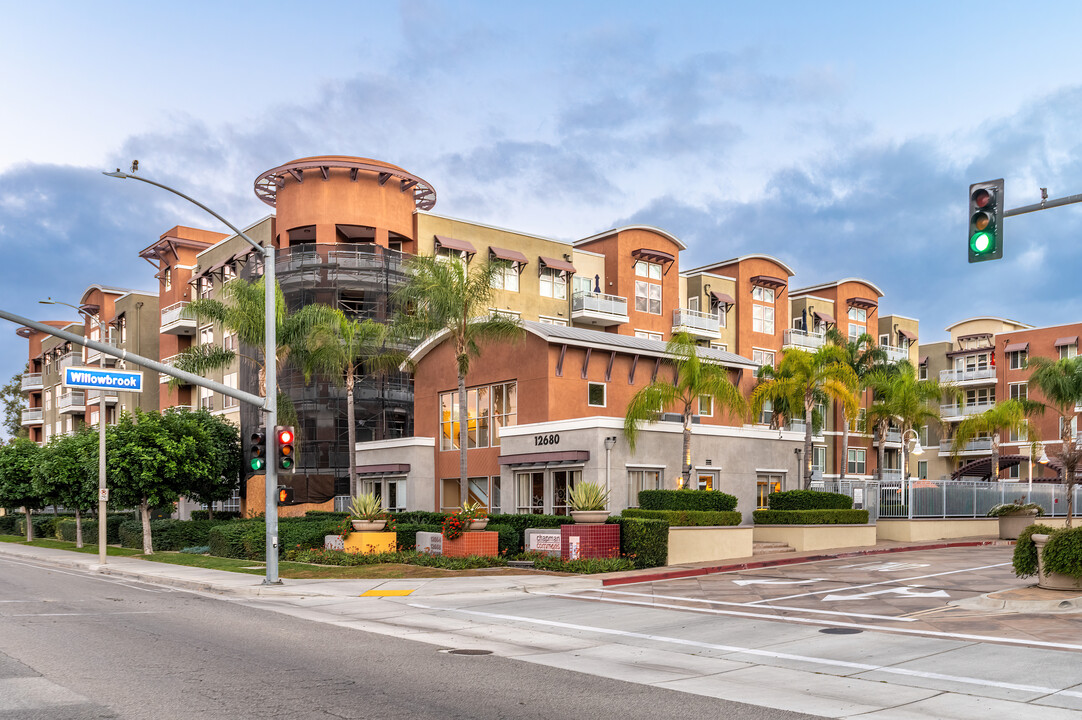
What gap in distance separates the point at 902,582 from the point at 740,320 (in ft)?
155

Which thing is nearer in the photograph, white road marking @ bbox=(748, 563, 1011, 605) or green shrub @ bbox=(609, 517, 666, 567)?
white road marking @ bbox=(748, 563, 1011, 605)

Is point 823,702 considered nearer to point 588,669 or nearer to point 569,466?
point 588,669

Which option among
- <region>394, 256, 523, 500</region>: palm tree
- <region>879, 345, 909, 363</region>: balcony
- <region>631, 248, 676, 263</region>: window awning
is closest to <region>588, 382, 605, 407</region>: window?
<region>394, 256, 523, 500</region>: palm tree

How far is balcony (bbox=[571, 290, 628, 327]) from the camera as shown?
58.8m

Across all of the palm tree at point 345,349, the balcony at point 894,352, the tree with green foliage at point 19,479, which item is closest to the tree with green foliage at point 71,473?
the tree with green foliage at point 19,479

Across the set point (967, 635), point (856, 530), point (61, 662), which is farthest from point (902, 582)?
point (61, 662)

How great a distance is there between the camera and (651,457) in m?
34.2

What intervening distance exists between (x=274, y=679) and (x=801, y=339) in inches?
2553

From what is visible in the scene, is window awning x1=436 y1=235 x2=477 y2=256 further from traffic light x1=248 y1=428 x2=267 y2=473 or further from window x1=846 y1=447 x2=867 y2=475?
window x1=846 y1=447 x2=867 y2=475

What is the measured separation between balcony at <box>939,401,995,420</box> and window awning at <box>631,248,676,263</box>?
99.6 feet

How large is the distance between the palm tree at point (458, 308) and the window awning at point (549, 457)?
1808 mm

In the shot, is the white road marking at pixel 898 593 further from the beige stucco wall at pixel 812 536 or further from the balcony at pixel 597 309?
the balcony at pixel 597 309

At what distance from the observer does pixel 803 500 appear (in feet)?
112

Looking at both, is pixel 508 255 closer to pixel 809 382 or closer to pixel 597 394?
pixel 597 394
